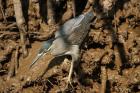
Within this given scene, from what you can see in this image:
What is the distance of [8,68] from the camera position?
5.35 meters

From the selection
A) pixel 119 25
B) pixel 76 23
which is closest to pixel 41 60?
pixel 76 23

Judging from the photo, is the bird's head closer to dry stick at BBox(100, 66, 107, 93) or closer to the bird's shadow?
the bird's shadow

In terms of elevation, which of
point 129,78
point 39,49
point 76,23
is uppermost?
point 76,23

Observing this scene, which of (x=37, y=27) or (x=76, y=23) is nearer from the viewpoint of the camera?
(x=76, y=23)

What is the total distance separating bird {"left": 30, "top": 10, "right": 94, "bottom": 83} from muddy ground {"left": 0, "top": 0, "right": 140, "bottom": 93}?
120mm

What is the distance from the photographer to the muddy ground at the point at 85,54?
5.10 metres

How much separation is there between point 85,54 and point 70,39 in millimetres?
310

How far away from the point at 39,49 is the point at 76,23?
558mm

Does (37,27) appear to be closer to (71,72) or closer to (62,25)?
(62,25)

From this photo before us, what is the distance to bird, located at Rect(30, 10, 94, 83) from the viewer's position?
16.4ft

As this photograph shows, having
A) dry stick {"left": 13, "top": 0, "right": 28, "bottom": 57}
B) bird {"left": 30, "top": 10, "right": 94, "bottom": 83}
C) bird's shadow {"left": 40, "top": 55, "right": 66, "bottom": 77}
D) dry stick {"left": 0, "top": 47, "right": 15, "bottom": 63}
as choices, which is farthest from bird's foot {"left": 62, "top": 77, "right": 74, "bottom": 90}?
dry stick {"left": 0, "top": 47, "right": 15, "bottom": 63}

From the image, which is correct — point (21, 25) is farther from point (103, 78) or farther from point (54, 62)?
point (103, 78)

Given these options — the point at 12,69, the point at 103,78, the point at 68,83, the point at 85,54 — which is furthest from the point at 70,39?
the point at 12,69

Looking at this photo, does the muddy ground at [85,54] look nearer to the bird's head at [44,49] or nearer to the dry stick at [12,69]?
the dry stick at [12,69]
